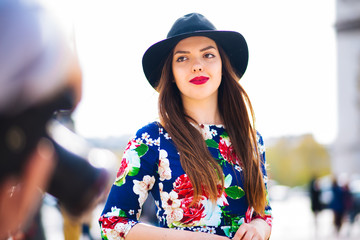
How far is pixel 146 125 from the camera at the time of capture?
1.66m

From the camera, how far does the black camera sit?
483 millimetres

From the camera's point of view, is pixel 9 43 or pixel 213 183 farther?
pixel 213 183

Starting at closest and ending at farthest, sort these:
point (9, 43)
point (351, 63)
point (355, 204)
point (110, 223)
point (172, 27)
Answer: point (9, 43) < point (110, 223) < point (172, 27) < point (355, 204) < point (351, 63)

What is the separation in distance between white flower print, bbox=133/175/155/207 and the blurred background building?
20.5 m

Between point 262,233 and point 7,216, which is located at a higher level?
point 7,216

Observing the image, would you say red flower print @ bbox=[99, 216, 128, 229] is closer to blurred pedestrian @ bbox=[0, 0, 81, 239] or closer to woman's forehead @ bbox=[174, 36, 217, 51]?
woman's forehead @ bbox=[174, 36, 217, 51]

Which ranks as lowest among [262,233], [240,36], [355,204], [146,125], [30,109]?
[355,204]

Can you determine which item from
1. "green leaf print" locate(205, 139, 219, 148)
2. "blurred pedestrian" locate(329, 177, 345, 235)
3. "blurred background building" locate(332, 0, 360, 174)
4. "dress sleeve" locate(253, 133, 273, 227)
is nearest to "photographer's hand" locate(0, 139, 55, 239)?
"green leaf print" locate(205, 139, 219, 148)

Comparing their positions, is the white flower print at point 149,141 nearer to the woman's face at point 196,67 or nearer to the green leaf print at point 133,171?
the green leaf print at point 133,171

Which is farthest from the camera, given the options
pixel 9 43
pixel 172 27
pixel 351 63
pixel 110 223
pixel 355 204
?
pixel 351 63

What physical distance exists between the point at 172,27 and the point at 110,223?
837 mm

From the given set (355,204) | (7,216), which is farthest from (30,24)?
(355,204)

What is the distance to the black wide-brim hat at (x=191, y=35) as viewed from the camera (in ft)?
5.70

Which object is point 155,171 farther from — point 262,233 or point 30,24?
point 30,24
